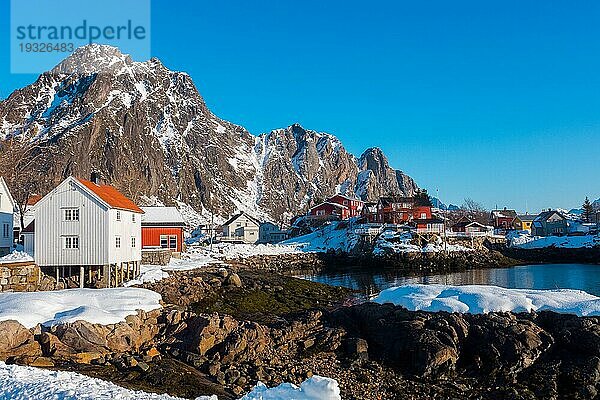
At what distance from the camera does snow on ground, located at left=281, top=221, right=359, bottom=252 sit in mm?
72412

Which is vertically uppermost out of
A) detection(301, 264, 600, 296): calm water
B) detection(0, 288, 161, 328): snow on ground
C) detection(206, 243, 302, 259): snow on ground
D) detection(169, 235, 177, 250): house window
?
detection(169, 235, 177, 250): house window

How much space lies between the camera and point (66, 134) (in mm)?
188625

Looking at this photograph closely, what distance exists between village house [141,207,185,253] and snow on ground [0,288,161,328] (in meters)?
24.9

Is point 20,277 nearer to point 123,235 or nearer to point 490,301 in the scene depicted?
point 123,235

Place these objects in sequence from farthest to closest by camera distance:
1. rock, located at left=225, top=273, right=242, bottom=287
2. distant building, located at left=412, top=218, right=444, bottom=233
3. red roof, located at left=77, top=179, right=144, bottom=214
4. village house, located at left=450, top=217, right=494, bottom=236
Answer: village house, located at left=450, top=217, right=494, bottom=236, distant building, located at left=412, top=218, right=444, bottom=233, rock, located at left=225, top=273, right=242, bottom=287, red roof, located at left=77, top=179, right=144, bottom=214

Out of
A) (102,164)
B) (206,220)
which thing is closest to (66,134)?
(102,164)

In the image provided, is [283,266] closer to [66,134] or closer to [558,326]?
[558,326]

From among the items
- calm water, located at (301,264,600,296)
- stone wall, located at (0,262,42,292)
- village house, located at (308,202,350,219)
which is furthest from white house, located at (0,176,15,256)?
village house, located at (308,202,350,219)

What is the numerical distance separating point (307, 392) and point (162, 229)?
40.4 meters

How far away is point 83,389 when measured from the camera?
11594 mm

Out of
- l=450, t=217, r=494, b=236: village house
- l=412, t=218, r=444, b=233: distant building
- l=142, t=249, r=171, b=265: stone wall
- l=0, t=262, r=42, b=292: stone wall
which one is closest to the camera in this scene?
l=0, t=262, r=42, b=292: stone wall

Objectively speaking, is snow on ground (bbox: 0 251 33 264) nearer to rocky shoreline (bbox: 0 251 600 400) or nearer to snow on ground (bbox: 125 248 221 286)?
snow on ground (bbox: 125 248 221 286)

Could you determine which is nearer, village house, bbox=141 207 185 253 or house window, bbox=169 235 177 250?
village house, bbox=141 207 185 253

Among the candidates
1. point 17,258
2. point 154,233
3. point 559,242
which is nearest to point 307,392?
point 17,258
